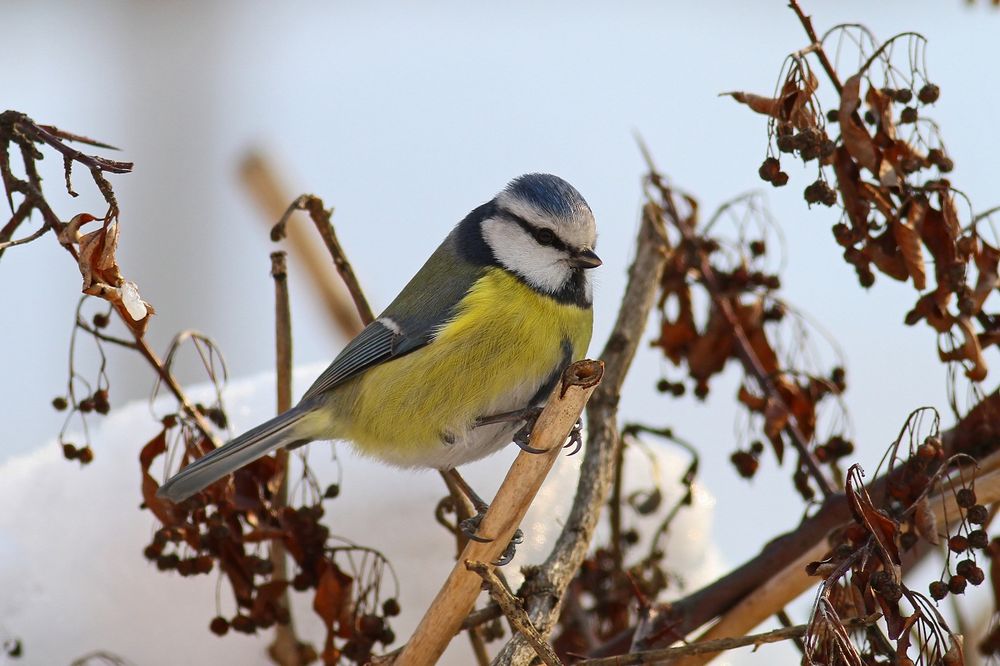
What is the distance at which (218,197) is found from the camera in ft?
11.0

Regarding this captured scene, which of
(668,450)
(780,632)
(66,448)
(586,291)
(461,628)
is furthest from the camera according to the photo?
(668,450)

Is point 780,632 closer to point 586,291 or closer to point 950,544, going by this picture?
point 950,544

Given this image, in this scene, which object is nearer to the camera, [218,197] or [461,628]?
[461,628]

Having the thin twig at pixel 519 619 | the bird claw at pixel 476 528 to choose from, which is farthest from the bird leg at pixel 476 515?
the thin twig at pixel 519 619

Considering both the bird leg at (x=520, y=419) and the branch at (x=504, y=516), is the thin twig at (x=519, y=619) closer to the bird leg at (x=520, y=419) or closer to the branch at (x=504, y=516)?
the branch at (x=504, y=516)

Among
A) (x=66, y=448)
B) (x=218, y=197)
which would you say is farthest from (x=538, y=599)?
(x=218, y=197)

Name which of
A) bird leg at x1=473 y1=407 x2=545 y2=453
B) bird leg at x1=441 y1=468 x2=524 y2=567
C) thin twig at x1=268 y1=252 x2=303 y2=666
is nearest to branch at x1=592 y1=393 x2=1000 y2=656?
bird leg at x1=441 y1=468 x2=524 y2=567

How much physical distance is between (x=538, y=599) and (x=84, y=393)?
2.12 ft

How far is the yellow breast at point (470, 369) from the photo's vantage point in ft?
4.14

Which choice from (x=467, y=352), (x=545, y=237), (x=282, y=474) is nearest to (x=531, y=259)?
(x=545, y=237)

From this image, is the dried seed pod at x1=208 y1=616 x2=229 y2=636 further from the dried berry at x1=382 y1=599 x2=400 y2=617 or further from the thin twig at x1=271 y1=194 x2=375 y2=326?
the thin twig at x1=271 y1=194 x2=375 y2=326

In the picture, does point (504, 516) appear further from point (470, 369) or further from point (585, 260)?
point (585, 260)

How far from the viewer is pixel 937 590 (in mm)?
938

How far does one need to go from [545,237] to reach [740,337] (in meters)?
0.27
